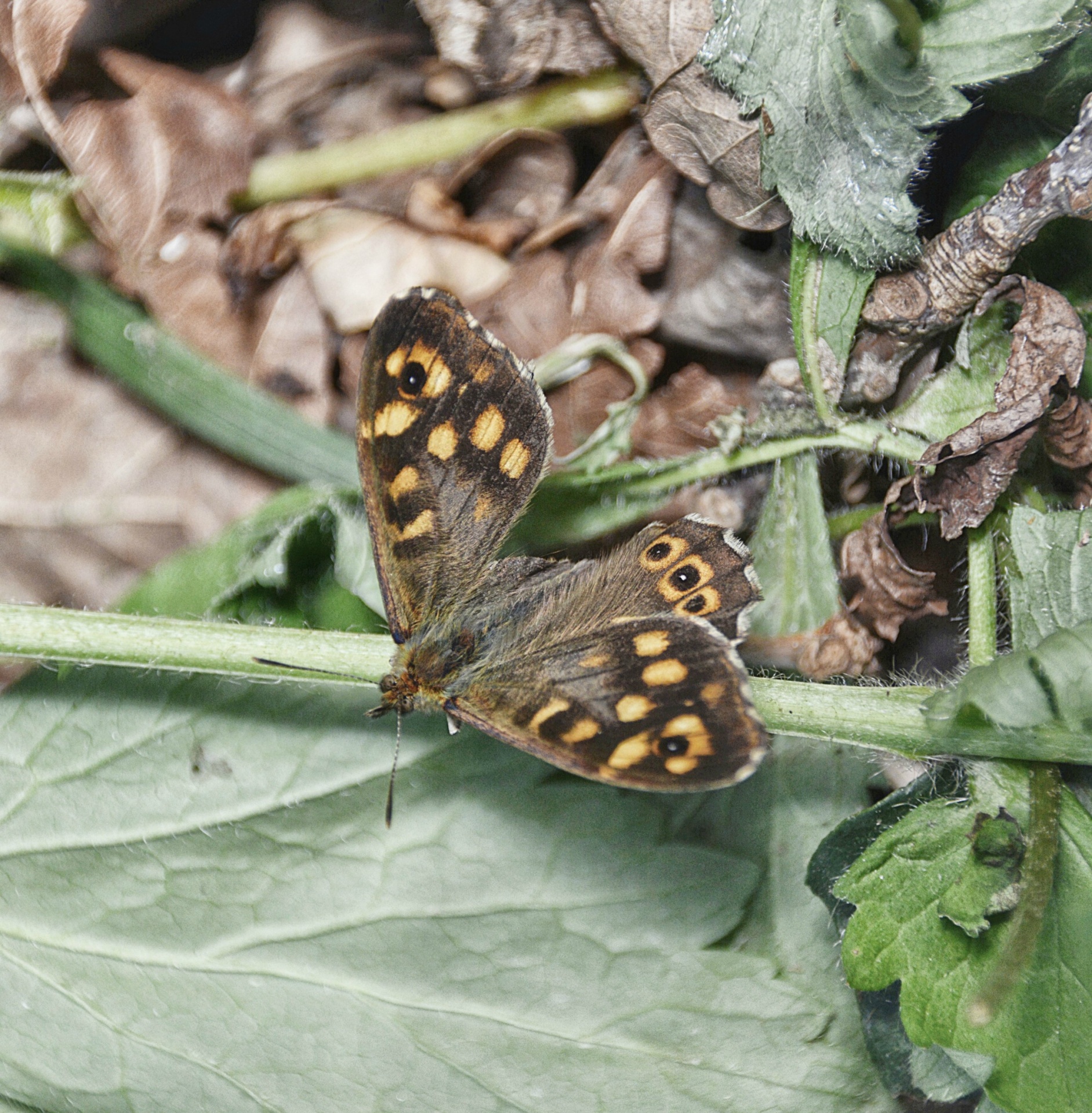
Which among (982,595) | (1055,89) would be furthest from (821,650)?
(1055,89)

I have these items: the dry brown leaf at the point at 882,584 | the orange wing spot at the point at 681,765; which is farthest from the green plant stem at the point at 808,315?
the orange wing spot at the point at 681,765

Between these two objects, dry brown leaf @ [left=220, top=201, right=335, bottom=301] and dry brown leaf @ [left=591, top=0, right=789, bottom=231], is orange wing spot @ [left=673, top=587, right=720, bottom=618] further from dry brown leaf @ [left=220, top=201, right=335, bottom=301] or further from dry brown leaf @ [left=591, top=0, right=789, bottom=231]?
dry brown leaf @ [left=220, top=201, right=335, bottom=301]

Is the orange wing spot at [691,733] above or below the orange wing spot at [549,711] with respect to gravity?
above

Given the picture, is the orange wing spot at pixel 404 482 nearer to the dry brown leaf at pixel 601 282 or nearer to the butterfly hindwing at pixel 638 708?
the butterfly hindwing at pixel 638 708

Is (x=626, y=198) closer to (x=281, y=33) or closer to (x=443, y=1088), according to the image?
(x=281, y=33)

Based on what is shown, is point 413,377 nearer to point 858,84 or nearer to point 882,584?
point 858,84

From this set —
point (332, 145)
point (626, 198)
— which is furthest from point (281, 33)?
point (626, 198)
